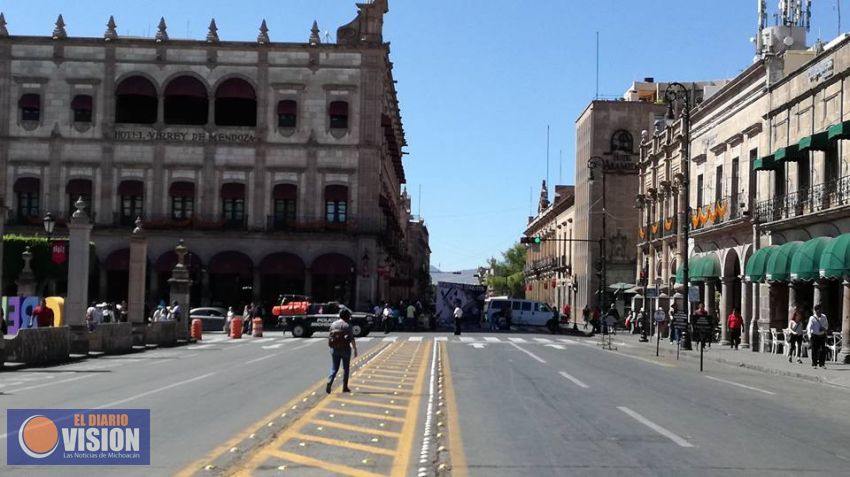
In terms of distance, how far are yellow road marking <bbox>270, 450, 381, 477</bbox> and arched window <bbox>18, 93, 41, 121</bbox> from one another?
5966 cm

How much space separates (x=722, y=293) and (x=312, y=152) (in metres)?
29.1

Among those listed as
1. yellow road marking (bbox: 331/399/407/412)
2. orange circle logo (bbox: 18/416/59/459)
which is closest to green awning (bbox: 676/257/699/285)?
yellow road marking (bbox: 331/399/407/412)

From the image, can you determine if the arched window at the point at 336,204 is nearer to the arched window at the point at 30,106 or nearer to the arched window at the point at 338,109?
the arched window at the point at 338,109

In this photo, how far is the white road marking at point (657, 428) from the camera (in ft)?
43.6

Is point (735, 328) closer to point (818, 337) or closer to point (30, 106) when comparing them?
point (818, 337)

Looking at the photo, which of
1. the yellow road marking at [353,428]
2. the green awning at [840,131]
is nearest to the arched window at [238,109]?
the green awning at [840,131]

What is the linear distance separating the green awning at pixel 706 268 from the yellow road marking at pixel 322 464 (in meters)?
38.8

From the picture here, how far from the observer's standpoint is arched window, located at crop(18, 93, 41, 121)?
216ft

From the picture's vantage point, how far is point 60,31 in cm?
6681

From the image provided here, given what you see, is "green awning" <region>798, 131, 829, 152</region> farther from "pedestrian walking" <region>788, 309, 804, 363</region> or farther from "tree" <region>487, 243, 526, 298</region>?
"tree" <region>487, 243, 526, 298</region>

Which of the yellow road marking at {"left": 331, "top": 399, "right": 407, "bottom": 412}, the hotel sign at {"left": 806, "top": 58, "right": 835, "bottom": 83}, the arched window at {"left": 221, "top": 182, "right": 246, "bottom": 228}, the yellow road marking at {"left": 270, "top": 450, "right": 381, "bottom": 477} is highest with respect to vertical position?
the hotel sign at {"left": 806, "top": 58, "right": 835, "bottom": 83}

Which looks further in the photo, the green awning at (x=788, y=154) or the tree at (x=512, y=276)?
the tree at (x=512, y=276)

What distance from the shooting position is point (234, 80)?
66.6 meters

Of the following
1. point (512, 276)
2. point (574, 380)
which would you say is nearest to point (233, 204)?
point (574, 380)
